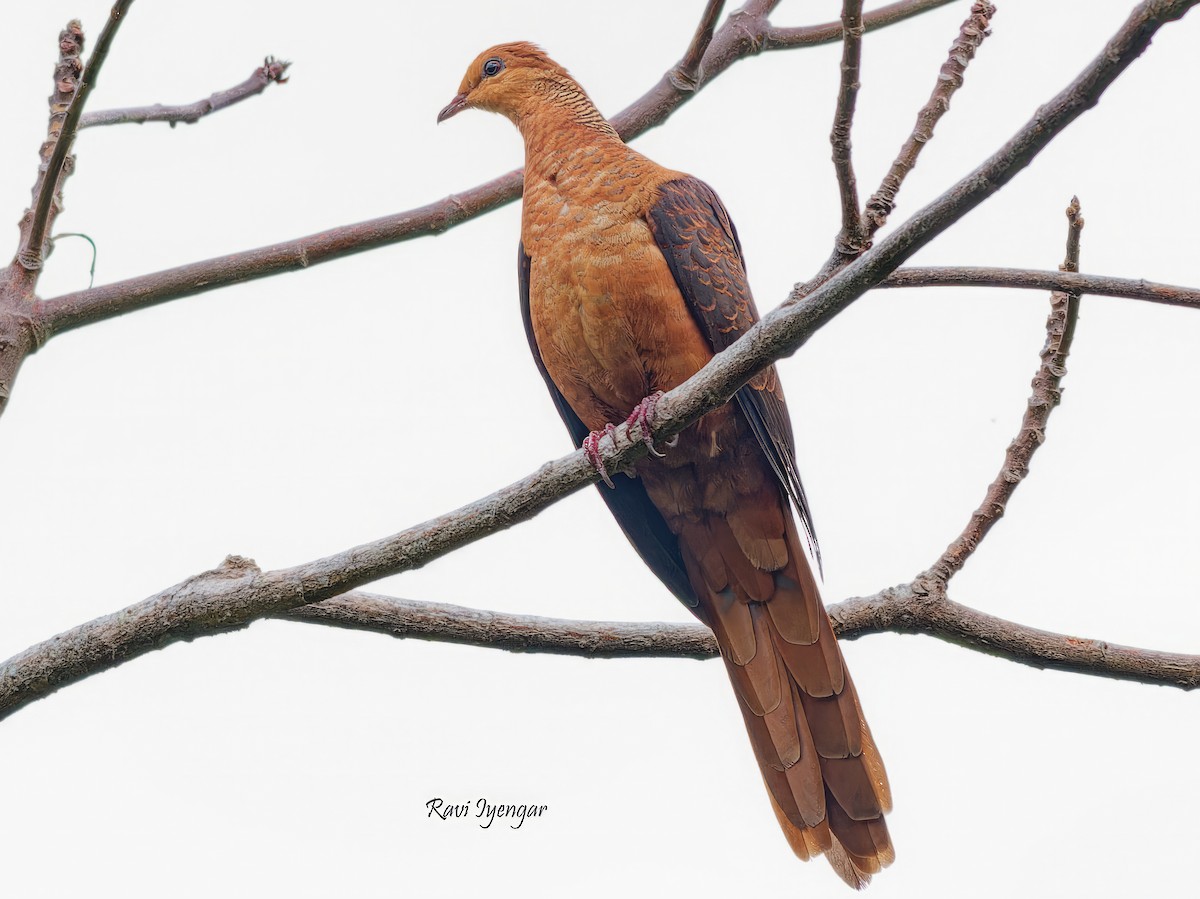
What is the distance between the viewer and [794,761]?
4.05 meters

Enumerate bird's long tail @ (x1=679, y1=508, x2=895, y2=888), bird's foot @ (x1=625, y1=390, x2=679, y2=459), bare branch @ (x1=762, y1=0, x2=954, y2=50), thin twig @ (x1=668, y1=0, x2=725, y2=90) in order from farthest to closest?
1. bare branch @ (x1=762, y1=0, x2=954, y2=50)
2. bird's long tail @ (x1=679, y1=508, x2=895, y2=888)
3. thin twig @ (x1=668, y1=0, x2=725, y2=90)
4. bird's foot @ (x1=625, y1=390, x2=679, y2=459)

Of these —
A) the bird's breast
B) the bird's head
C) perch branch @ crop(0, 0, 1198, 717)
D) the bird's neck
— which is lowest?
perch branch @ crop(0, 0, 1198, 717)

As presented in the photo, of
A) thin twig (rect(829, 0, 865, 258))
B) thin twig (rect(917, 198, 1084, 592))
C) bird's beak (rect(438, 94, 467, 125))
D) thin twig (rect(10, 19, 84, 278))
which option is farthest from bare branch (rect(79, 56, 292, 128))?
thin twig (rect(917, 198, 1084, 592))

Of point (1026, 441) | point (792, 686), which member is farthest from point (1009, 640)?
point (792, 686)

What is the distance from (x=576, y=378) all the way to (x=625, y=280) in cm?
41

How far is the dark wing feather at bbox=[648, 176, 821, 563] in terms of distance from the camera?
163 inches

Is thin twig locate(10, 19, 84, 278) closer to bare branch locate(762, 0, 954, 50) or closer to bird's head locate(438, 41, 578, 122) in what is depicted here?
bird's head locate(438, 41, 578, 122)

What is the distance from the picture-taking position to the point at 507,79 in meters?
5.03

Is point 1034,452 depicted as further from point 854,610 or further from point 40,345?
point 40,345

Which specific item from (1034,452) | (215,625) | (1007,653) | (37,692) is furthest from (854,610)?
(37,692)

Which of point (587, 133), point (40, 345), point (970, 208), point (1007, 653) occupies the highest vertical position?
point (587, 133)

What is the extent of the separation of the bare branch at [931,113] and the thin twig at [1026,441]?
2.61 feet

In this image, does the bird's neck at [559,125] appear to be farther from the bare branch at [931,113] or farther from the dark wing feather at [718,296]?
the bare branch at [931,113]

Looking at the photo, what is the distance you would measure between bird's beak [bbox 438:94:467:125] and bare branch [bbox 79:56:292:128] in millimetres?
1479
